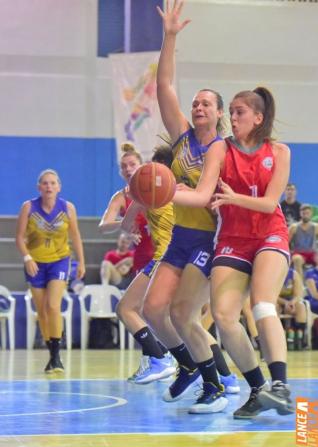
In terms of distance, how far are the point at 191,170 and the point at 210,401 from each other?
1508 mm

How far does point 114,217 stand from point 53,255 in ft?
5.12

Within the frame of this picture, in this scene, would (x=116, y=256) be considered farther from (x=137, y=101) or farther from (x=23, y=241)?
(x=23, y=241)

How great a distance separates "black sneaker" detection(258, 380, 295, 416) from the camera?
16.9 ft

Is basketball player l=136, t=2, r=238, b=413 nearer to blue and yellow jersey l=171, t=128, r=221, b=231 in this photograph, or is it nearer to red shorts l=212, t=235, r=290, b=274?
blue and yellow jersey l=171, t=128, r=221, b=231

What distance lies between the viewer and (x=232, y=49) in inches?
760

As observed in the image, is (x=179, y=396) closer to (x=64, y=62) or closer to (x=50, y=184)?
(x=50, y=184)

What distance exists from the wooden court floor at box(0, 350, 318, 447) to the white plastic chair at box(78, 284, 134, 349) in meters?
4.47

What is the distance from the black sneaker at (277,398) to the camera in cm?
516

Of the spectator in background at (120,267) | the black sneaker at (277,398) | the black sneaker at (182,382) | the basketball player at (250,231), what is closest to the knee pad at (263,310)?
the basketball player at (250,231)

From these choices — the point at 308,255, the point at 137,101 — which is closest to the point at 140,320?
the point at 308,255

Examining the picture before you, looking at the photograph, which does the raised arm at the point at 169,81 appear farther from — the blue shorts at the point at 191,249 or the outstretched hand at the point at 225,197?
the outstretched hand at the point at 225,197

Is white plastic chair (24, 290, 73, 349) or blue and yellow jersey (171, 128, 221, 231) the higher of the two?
blue and yellow jersey (171, 128, 221, 231)

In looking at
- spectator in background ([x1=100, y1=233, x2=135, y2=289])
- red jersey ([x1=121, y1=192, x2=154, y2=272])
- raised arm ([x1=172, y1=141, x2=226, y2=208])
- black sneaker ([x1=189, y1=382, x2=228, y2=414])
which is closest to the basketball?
raised arm ([x1=172, y1=141, x2=226, y2=208])

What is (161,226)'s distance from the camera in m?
7.93
